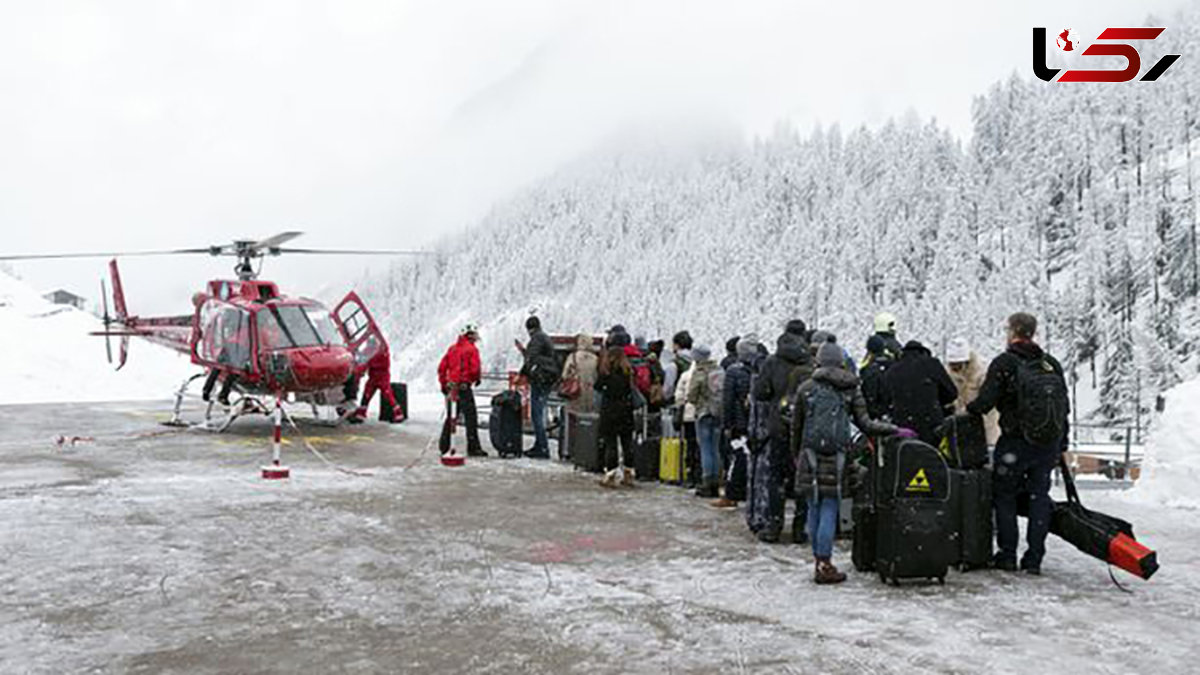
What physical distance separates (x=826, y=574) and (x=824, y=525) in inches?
13.8

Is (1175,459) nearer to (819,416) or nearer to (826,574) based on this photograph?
(819,416)

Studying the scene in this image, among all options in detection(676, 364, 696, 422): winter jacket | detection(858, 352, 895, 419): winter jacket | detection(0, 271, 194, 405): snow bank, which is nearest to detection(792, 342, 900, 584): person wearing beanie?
detection(858, 352, 895, 419): winter jacket

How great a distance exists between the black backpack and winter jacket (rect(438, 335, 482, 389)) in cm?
790

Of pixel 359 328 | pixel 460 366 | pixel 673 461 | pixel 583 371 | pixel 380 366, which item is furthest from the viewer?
pixel 380 366

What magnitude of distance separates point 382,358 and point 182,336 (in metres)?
6.16

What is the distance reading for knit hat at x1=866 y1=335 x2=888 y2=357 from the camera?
329 inches

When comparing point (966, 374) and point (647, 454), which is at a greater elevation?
point (966, 374)

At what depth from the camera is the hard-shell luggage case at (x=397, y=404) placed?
18.6m

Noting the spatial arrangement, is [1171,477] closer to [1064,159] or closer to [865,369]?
[865,369]

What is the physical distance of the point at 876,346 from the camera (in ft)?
27.5

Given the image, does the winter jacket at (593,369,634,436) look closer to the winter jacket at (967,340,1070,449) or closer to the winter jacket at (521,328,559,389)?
the winter jacket at (521,328,559,389)

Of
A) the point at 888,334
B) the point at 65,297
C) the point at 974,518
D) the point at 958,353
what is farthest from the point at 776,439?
the point at 65,297

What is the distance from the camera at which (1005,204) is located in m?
120

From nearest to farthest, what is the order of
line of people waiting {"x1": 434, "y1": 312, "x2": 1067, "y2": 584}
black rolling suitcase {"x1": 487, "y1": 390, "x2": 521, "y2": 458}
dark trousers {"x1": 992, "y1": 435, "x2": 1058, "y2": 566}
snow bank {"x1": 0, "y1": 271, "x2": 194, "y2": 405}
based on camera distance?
line of people waiting {"x1": 434, "y1": 312, "x2": 1067, "y2": 584} < dark trousers {"x1": 992, "y1": 435, "x2": 1058, "y2": 566} < black rolling suitcase {"x1": 487, "y1": 390, "x2": 521, "y2": 458} < snow bank {"x1": 0, "y1": 271, "x2": 194, "y2": 405}
